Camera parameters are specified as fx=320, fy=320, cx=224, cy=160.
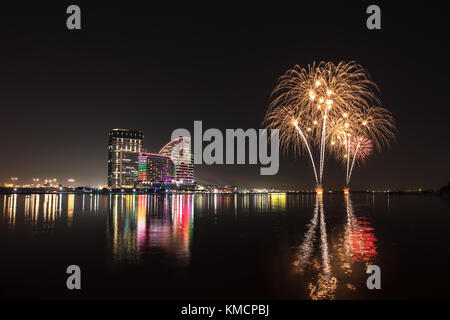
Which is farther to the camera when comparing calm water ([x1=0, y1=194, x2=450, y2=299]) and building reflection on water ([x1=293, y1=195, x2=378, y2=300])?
building reflection on water ([x1=293, y1=195, x2=378, y2=300])

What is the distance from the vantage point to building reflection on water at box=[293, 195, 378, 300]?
8.38m

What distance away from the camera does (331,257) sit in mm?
11531

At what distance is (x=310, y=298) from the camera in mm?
7508

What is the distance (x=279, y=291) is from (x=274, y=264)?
2679mm

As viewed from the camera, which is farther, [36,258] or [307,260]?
[36,258]

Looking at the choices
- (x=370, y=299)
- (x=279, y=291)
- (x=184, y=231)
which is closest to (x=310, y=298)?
(x=279, y=291)

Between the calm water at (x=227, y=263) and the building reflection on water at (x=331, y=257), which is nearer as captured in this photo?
the calm water at (x=227, y=263)

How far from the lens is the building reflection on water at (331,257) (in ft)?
27.5

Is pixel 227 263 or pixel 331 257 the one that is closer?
pixel 227 263

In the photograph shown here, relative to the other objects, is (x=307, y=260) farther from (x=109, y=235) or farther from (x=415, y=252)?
(x=109, y=235)

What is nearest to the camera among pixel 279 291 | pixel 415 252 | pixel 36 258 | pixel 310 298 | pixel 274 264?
pixel 310 298
